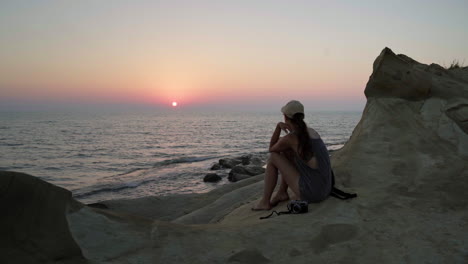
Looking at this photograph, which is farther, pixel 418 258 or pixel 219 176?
pixel 219 176

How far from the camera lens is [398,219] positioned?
144 inches

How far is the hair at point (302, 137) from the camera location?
4344 mm

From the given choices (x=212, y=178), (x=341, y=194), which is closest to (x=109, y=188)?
(x=212, y=178)

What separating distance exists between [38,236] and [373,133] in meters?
5.34

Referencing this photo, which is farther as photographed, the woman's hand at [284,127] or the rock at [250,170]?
the rock at [250,170]

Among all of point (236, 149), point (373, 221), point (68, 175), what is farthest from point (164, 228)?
point (236, 149)

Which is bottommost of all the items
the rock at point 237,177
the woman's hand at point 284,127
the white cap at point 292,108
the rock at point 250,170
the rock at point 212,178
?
the rock at point 212,178

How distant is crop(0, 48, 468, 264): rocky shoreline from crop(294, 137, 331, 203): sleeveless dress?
0.59 feet

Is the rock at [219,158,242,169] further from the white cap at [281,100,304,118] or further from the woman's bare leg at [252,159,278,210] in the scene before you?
the white cap at [281,100,304,118]

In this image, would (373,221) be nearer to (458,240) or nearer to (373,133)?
(458,240)

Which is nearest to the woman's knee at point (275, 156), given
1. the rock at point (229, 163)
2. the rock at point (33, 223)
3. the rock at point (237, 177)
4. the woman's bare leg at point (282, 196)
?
the woman's bare leg at point (282, 196)

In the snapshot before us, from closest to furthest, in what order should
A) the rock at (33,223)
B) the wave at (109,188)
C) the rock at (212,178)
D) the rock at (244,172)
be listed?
the rock at (33,223) < the wave at (109,188) < the rock at (244,172) < the rock at (212,178)

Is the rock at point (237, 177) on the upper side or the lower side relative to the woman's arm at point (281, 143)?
lower

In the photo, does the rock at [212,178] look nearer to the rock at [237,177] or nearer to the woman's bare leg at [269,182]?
the rock at [237,177]
